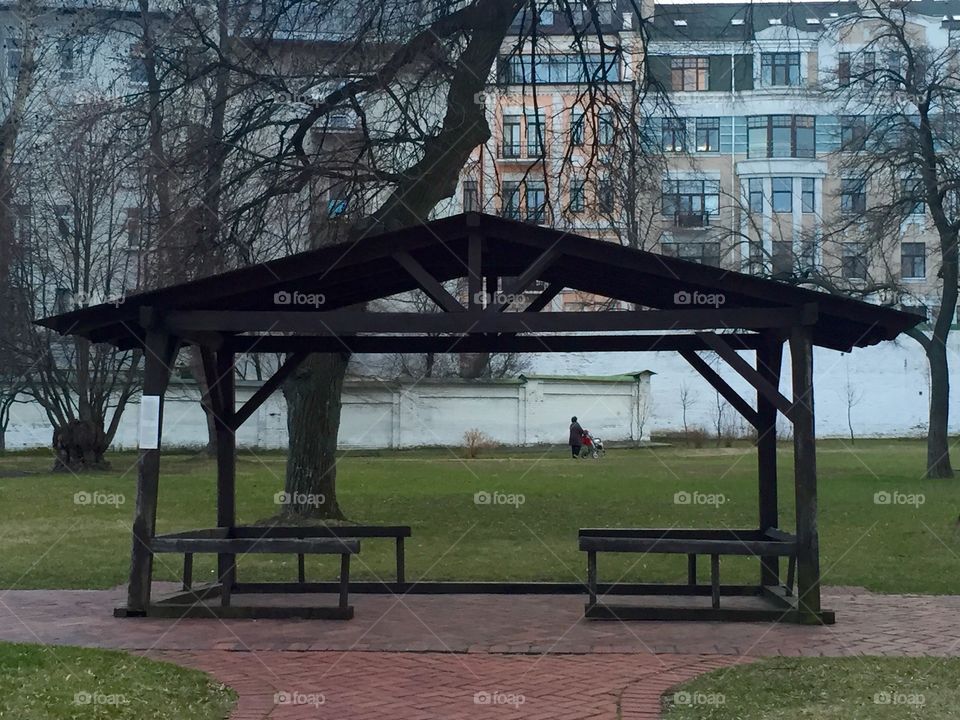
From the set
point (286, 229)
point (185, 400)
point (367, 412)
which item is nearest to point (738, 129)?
point (367, 412)

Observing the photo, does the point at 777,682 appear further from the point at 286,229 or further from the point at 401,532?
the point at 286,229

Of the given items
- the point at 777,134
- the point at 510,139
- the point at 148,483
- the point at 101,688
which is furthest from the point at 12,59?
the point at 101,688

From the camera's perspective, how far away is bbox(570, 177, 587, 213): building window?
18869 millimetres

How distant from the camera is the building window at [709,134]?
58875 millimetres

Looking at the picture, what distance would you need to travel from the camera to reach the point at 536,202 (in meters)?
20.8

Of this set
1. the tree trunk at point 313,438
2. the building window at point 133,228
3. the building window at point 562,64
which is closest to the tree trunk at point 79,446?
the building window at point 133,228

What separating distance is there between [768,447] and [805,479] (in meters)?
1.63

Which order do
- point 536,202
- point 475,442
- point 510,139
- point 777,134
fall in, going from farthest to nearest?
point 777,134 < point 475,442 < point 510,139 < point 536,202

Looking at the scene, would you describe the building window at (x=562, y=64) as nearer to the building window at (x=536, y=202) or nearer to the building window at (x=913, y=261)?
the building window at (x=536, y=202)

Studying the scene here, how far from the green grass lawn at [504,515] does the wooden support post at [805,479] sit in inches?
113

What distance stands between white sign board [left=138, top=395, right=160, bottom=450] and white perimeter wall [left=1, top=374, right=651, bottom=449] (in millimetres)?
33344

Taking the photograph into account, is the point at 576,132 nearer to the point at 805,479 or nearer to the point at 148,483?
the point at 805,479

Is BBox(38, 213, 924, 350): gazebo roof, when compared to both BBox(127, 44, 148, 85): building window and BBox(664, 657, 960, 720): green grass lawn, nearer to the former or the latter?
BBox(664, 657, 960, 720): green grass lawn

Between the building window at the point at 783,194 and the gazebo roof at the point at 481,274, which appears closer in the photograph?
the gazebo roof at the point at 481,274
